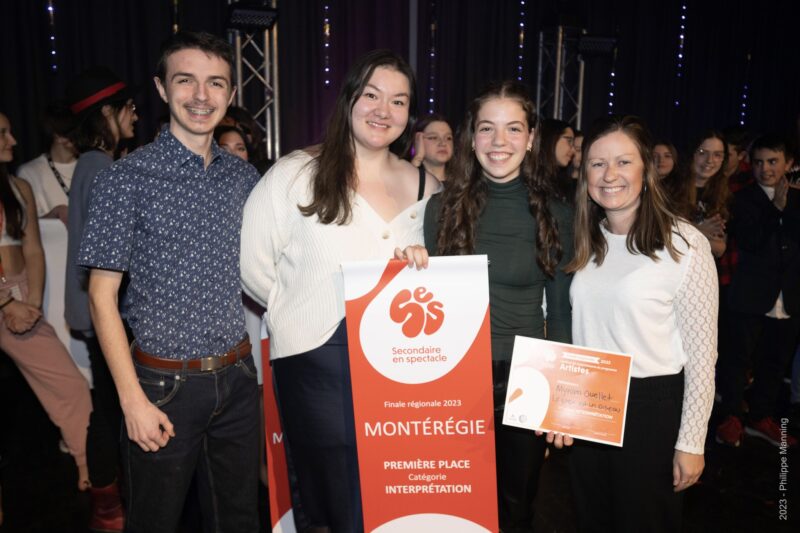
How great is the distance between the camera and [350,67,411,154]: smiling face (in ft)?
6.31

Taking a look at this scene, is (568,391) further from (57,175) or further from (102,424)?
(57,175)

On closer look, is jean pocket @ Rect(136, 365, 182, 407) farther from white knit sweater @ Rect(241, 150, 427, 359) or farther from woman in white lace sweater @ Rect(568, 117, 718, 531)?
woman in white lace sweater @ Rect(568, 117, 718, 531)

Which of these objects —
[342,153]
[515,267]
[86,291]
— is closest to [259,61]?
[86,291]

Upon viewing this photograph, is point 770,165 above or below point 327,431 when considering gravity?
above

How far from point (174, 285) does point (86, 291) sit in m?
1.17

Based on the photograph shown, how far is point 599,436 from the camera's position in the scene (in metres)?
1.74

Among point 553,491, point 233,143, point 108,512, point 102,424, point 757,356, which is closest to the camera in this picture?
point 102,424

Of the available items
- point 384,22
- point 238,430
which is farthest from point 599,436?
point 384,22

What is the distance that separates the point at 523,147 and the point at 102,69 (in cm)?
209

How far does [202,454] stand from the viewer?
190 cm

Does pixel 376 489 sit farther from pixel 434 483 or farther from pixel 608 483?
pixel 608 483

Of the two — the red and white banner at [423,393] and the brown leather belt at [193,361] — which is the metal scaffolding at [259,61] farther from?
the red and white banner at [423,393]

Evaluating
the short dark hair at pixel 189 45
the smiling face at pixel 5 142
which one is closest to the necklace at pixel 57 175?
the smiling face at pixel 5 142

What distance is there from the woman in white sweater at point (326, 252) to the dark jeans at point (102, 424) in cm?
100
